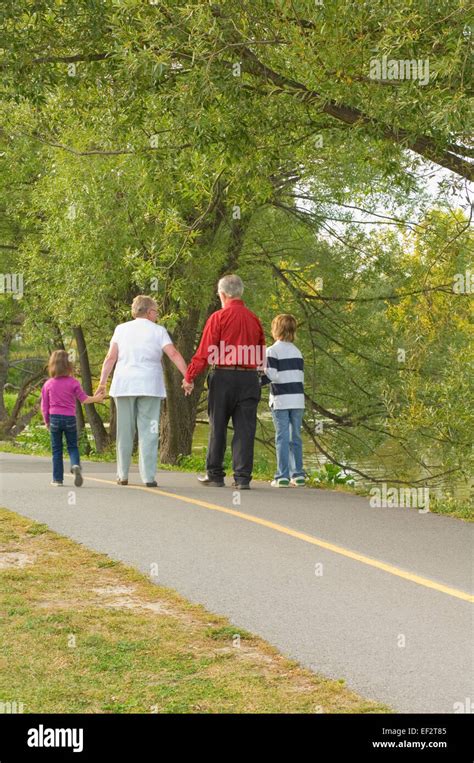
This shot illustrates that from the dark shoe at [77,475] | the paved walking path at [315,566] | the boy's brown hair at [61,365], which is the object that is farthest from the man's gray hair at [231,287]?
the dark shoe at [77,475]

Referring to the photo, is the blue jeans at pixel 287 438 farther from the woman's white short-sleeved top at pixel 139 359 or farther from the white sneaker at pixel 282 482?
the woman's white short-sleeved top at pixel 139 359

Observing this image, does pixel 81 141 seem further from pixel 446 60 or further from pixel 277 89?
pixel 446 60

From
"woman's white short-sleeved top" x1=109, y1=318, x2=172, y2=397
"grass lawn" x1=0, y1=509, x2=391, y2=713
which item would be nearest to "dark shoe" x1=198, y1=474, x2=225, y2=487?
"woman's white short-sleeved top" x1=109, y1=318, x2=172, y2=397

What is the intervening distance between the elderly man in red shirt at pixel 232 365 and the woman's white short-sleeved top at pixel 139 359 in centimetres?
38

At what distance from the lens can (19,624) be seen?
6.99 metres

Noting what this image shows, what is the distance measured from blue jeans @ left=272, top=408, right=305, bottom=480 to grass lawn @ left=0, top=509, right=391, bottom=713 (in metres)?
4.76

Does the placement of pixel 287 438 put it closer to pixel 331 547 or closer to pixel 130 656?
pixel 331 547

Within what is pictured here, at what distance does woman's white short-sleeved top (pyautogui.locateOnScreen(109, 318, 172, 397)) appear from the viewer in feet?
41.2

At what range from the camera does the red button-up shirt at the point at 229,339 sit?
12344 mm

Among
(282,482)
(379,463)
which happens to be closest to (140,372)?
(282,482)

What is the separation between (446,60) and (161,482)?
6300 millimetres

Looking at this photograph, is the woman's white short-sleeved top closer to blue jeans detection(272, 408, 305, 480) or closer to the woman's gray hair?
the woman's gray hair

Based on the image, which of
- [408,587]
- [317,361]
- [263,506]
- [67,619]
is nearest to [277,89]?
[263,506]

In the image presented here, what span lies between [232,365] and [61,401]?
198 centimetres
